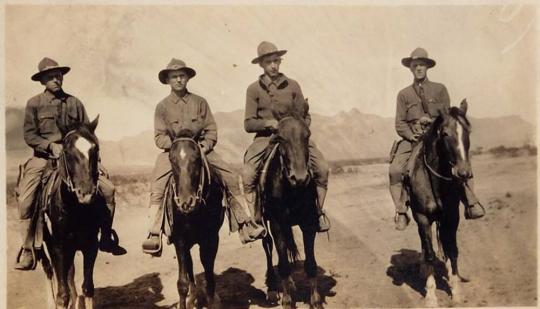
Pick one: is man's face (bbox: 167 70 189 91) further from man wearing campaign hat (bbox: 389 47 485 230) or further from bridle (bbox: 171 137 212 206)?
man wearing campaign hat (bbox: 389 47 485 230)

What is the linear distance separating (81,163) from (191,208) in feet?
5.10

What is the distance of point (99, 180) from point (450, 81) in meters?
6.17

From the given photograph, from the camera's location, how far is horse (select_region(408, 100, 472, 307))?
374 inches

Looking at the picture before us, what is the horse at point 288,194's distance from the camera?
9.13 meters

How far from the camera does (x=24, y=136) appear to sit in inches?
393

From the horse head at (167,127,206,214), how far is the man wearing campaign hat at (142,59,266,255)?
388 mm

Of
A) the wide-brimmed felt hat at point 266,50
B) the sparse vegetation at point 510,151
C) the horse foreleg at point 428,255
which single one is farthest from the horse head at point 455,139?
the wide-brimmed felt hat at point 266,50

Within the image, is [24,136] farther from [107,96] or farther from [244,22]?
[244,22]

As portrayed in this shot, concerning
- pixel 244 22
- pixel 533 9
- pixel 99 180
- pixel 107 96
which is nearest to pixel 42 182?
pixel 99 180

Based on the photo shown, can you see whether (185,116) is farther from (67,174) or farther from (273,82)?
(67,174)

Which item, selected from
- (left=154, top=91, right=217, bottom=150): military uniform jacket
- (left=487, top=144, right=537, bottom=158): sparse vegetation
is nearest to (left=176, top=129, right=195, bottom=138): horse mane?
(left=154, top=91, right=217, bottom=150): military uniform jacket

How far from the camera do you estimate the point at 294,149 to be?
9.11m

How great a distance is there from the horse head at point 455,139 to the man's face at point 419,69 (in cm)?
140

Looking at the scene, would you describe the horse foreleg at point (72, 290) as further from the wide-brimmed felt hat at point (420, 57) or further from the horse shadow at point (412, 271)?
the wide-brimmed felt hat at point (420, 57)
